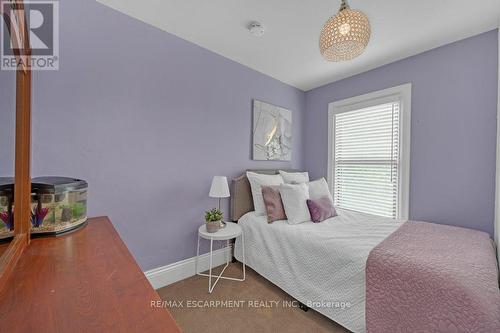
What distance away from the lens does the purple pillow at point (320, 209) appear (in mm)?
2082

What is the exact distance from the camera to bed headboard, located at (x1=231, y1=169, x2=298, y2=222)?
7.79ft

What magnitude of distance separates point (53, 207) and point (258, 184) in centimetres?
175

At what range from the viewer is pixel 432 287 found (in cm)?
108

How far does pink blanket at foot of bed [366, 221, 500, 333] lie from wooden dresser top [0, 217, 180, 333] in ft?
4.22

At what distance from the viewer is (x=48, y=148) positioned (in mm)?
1415

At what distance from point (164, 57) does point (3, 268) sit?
6.11ft

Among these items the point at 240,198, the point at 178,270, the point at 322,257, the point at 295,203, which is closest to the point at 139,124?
the point at 240,198

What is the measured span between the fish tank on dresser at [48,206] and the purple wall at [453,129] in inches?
122

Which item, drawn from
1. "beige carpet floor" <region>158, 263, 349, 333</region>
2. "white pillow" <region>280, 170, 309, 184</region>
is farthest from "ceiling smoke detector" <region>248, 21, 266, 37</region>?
"beige carpet floor" <region>158, 263, 349, 333</region>

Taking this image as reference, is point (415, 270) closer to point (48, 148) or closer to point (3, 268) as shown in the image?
point (3, 268)

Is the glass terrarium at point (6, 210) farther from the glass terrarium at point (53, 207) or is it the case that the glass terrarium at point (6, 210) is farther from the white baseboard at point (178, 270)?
the white baseboard at point (178, 270)

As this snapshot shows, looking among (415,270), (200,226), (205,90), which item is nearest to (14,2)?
(205,90)

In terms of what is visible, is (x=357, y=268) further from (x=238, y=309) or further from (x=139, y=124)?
(x=139, y=124)

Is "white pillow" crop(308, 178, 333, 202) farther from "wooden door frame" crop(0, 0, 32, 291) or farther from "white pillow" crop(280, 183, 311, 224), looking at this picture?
"wooden door frame" crop(0, 0, 32, 291)
